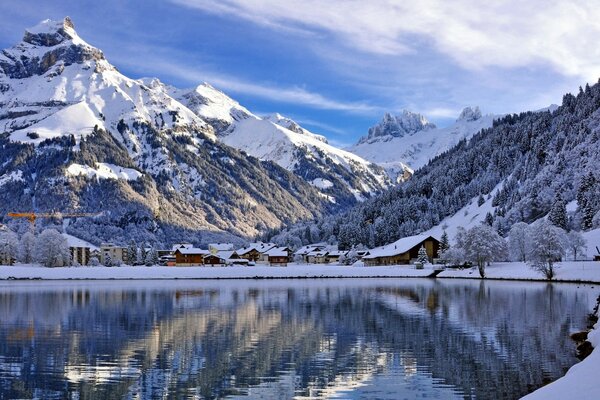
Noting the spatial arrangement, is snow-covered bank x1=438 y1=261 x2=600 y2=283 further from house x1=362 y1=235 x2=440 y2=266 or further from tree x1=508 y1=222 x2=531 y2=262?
house x1=362 y1=235 x2=440 y2=266

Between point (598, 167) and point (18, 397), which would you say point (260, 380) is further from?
point (598, 167)

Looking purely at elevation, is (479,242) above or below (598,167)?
below

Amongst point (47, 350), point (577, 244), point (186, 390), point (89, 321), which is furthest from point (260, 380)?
point (577, 244)

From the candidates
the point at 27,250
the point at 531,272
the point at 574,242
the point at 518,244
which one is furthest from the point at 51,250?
the point at 574,242

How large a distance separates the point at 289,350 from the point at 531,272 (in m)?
88.7

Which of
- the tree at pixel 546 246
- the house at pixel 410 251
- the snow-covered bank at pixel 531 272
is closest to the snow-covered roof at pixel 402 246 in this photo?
the house at pixel 410 251

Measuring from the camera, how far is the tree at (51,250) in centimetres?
16188

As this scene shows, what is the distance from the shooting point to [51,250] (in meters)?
162

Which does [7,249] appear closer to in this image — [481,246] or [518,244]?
[481,246]

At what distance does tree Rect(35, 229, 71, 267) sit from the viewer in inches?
6373

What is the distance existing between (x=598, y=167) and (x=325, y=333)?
15743 centimetres

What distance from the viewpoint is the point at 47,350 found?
3734 centimetres

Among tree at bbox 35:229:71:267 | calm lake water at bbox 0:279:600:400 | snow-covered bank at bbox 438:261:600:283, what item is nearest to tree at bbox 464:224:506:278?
snow-covered bank at bbox 438:261:600:283

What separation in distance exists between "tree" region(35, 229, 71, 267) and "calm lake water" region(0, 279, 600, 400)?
104508mm
